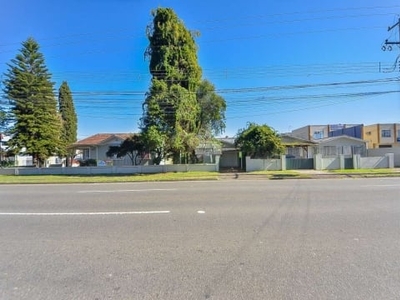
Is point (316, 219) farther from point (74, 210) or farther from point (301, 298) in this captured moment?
point (74, 210)

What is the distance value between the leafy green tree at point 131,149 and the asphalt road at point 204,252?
2443cm

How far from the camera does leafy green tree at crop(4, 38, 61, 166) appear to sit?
33.2 meters

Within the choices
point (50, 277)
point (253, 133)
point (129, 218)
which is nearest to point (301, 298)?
point (50, 277)

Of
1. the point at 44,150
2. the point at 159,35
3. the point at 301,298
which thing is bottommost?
the point at 301,298

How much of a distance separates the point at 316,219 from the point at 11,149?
115 ft

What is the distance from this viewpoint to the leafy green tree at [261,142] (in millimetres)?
27219

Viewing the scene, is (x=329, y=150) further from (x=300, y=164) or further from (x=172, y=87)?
(x=172, y=87)

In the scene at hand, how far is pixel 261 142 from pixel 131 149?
1426 centimetres

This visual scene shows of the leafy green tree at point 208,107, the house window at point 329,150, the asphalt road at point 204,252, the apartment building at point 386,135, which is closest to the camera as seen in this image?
the asphalt road at point 204,252

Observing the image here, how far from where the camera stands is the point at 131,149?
3350 cm

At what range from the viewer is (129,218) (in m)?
7.24

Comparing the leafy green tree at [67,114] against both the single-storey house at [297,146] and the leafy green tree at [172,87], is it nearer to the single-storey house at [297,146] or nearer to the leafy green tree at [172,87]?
the leafy green tree at [172,87]

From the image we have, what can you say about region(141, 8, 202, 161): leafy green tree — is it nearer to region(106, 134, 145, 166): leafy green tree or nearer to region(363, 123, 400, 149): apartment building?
region(106, 134, 145, 166): leafy green tree

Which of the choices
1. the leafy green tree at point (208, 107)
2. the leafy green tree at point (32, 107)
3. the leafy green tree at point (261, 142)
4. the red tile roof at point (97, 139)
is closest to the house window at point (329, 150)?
the leafy green tree at point (261, 142)
